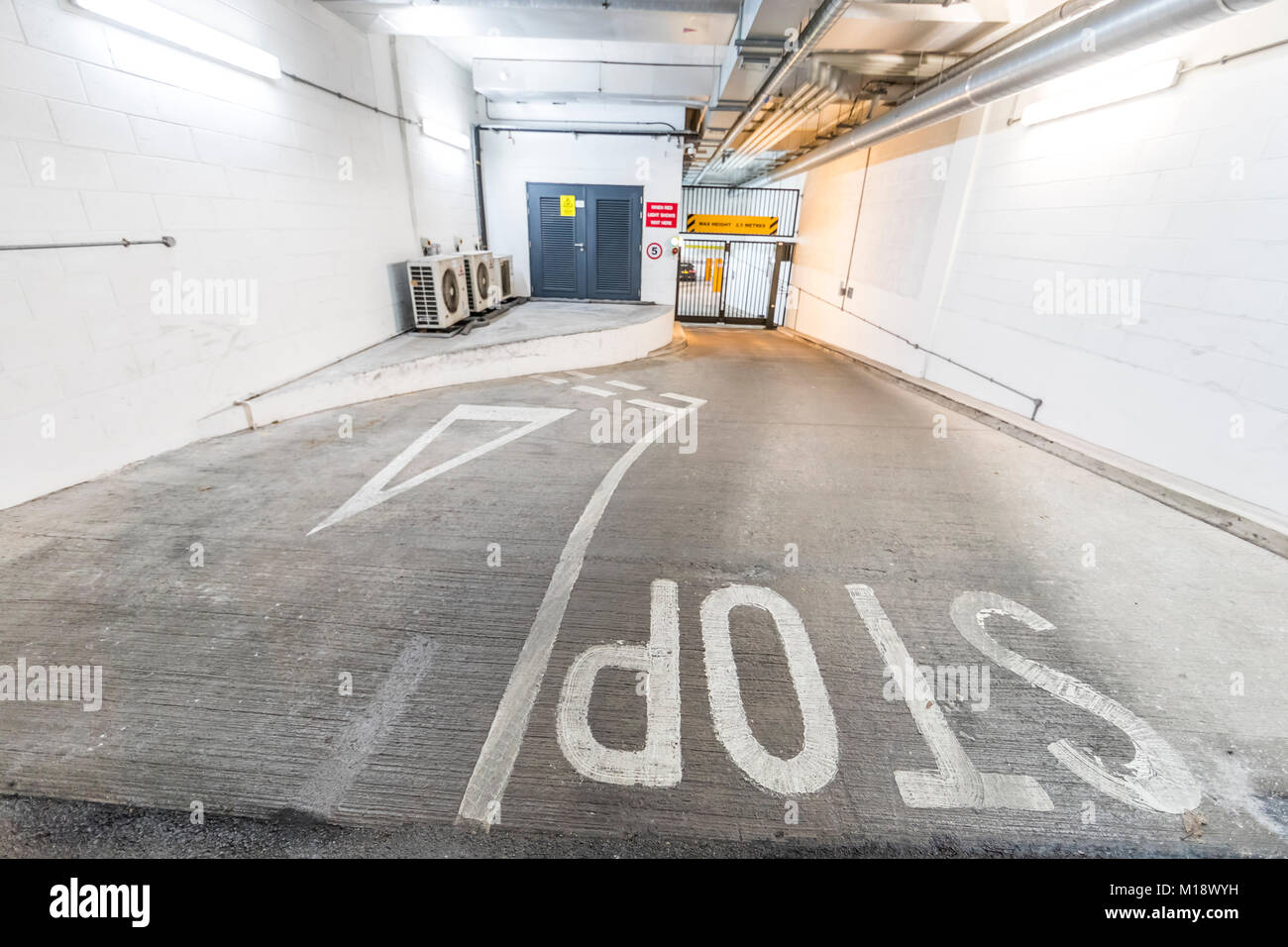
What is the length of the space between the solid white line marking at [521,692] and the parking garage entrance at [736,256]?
9063 mm

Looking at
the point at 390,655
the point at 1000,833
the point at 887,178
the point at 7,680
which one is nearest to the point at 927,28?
the point at 887,178

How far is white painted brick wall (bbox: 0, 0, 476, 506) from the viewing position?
3205mm

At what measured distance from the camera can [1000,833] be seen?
1729 mm

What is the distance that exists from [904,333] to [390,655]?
8.45 m

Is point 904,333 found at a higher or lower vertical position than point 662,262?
Result: lower

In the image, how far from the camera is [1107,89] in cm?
472

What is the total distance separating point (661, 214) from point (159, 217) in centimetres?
828

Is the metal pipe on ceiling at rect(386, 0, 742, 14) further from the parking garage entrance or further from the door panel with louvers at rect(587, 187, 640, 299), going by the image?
the parking garage entrance

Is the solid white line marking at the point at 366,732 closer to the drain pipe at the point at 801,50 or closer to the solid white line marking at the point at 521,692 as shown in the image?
the solid white line marking at the point at 521,692

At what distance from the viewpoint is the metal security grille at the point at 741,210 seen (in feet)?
40.9

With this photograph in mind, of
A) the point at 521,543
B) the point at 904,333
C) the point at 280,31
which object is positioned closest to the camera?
the point at 521,543

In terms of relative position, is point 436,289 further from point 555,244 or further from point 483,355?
point 555,244

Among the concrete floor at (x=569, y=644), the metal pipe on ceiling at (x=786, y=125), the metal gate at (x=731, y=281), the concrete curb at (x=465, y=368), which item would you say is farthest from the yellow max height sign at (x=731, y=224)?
the concrete floor at (x=569, y=644)

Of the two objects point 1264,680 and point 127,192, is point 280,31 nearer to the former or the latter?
point 127,192
